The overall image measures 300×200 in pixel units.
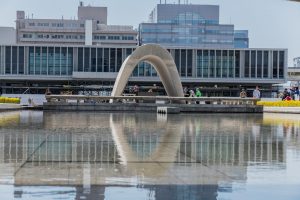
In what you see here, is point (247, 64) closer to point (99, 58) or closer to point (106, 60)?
point (106, 60)

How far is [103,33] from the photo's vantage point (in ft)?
494

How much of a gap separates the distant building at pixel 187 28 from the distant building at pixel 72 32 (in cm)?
896

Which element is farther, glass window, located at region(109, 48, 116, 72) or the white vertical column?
the white vertical column

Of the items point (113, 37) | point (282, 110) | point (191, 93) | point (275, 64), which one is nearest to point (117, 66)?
point (275, 64)

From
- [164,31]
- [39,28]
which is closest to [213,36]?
[164,31]

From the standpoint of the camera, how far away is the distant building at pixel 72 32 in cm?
14950

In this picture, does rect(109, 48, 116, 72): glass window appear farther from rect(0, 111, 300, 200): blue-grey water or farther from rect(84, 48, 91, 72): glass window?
rect(0, 111, 300, 200): blue-grey water

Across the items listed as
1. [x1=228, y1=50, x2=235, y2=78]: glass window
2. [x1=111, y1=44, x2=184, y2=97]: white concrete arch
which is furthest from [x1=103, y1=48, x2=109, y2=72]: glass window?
[x1=111, y1=44, x2=184, y2=97]: white concrete arch

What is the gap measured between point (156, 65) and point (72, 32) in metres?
109

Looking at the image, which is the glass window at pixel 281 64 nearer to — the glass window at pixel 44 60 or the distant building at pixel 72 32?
the glass window at pixel 44 60

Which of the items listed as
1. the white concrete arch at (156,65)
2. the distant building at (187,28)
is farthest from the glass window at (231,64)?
Result: the distant building at (187,28)

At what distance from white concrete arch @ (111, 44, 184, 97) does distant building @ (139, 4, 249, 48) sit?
367 ft

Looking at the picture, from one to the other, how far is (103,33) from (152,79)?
5579cm

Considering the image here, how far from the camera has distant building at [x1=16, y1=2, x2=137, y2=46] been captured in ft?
490
